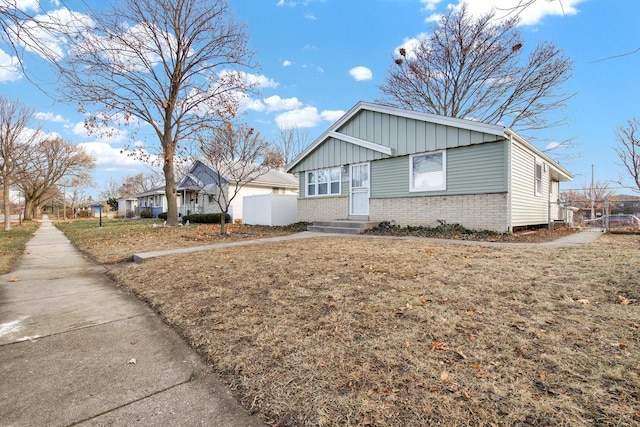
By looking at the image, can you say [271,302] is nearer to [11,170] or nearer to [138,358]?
[138,358]

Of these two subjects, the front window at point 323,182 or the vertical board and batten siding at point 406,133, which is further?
the front window at point 323,182

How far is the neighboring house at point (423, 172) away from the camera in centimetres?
927

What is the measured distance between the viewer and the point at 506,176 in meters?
8.95

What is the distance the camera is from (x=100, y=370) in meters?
2.43

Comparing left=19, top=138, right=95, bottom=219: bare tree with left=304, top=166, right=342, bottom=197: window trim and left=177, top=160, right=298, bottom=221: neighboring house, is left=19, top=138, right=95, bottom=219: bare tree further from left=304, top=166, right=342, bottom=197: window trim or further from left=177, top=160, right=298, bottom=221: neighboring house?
left=304, top=166, right=342, bottom=197: window trim

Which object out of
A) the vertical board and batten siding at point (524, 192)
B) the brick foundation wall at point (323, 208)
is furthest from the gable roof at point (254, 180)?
the vertical board and batten siding at point (524, 192)

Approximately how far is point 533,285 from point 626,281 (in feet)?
3.53

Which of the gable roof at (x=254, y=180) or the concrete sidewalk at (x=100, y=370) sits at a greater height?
the gable roof at (x=254, y=180)

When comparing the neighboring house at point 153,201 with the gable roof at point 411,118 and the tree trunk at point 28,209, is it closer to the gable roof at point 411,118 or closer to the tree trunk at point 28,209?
the tree trunk at point 28,209

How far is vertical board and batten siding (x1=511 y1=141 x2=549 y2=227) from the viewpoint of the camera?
31.3ft

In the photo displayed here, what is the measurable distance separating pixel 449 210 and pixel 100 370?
9833 millimetres

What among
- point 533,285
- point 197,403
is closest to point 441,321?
point 533,285

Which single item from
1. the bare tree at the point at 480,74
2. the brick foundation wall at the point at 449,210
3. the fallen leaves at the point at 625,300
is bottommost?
the fallen leaves at the point at 625,300

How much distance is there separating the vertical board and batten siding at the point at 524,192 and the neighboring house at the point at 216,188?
13.8 meters
